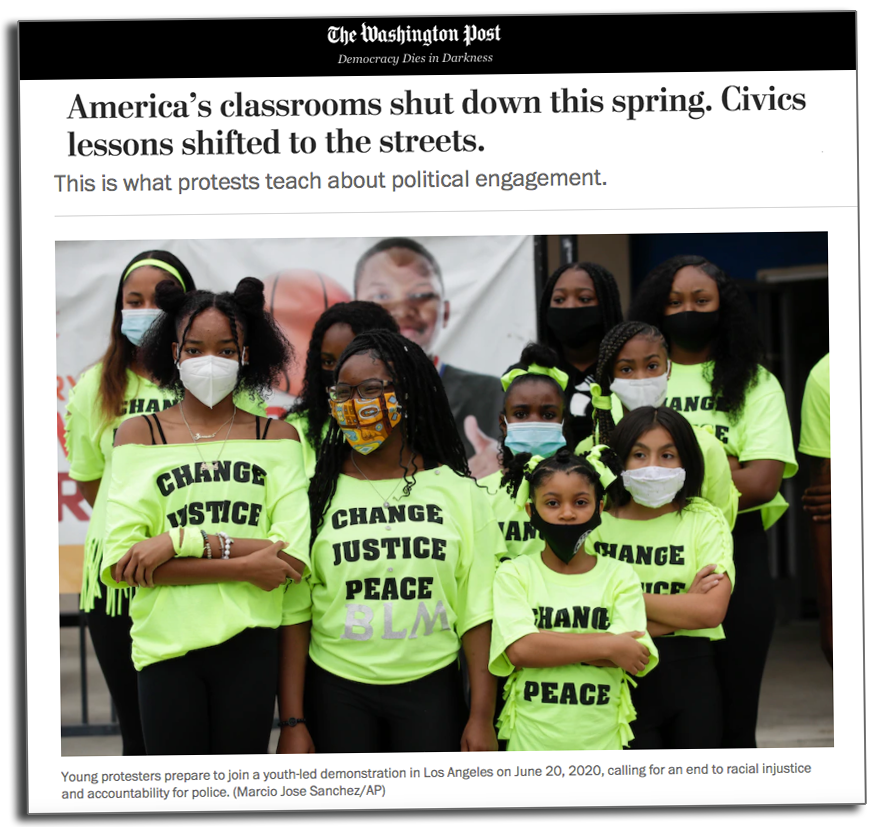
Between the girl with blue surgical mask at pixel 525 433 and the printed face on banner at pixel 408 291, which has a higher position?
the printed face on banner at pixel 408 291

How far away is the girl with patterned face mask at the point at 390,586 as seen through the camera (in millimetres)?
3436

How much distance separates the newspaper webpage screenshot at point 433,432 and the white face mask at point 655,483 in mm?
16

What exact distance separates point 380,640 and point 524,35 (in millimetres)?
2194

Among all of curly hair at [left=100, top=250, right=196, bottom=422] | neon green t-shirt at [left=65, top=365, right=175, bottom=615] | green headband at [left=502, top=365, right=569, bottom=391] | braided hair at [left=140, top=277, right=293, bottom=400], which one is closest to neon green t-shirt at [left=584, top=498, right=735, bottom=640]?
green headband at [left=502, top=365, right=569, bottom=391]

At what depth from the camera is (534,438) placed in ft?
Result: 12.2

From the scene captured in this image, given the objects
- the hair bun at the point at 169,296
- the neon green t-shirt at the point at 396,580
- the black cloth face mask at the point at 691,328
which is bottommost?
the neon green t-shirt at the point at 396,580

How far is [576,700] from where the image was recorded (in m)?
3.47

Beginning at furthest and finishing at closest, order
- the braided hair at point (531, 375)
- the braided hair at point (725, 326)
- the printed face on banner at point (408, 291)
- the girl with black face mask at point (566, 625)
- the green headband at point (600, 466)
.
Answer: the printed face on banner at point (408, 291) → the braided hair at point (725, 326) → the braided hair at point (531, 375) → the green headband at point (600, 466) → the girl with black face mask at point (566, 625)

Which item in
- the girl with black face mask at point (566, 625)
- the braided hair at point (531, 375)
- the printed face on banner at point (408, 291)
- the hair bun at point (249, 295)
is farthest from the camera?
the printed face on banner at point (408, 291)

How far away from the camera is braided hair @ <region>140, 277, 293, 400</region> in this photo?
3.56 m

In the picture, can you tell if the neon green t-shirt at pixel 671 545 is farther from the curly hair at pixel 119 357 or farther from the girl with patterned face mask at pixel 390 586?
the curly hair at pixel 119 357

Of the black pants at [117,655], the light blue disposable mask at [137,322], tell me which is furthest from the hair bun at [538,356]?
the black pants at [117,655]

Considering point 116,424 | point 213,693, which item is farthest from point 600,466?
point 116,424

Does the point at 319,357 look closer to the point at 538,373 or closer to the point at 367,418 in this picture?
the point at 367,418
